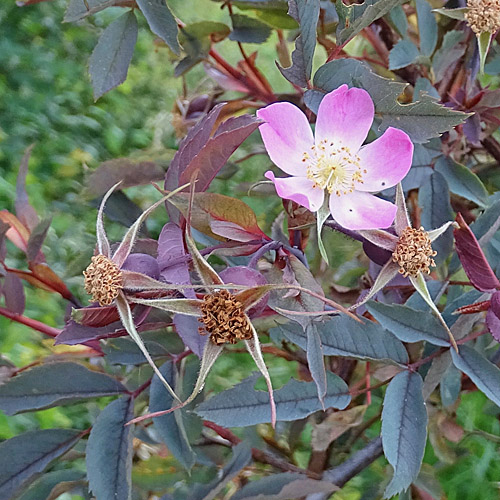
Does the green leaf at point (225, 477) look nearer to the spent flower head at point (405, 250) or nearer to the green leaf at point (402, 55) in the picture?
the spent flower head at point (405, 250)

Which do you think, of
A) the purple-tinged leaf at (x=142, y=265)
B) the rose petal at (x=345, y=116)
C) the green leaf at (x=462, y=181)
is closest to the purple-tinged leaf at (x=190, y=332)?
the purple-tinged leaf at (x=142, y=265)

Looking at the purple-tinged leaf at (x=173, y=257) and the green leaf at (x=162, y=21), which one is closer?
the purple-tinged leaf at (x=173, y=257)

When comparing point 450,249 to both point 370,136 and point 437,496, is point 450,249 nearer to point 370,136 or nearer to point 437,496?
point 370,136

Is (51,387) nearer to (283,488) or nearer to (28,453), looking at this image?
(28,453)

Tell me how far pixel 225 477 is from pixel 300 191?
0.23m

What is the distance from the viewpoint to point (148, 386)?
1.67 feet

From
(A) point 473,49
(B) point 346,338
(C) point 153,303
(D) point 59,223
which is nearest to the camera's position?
(C) point 153,303

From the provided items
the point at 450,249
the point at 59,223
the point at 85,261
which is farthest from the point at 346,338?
the point at 59,223

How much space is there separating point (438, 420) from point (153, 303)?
1.50 ft

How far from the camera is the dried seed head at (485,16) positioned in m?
0.44

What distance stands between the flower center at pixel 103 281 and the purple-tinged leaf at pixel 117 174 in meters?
0.19

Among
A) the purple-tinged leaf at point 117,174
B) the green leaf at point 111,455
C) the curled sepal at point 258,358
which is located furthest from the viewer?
the purple-tinged leaf at point 117,174

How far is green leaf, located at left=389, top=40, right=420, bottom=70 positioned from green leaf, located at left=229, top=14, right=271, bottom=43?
0.48ft

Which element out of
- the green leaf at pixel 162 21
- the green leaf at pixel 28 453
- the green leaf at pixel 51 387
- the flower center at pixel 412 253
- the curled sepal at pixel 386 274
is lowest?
the green leaf at pixel 28 453
